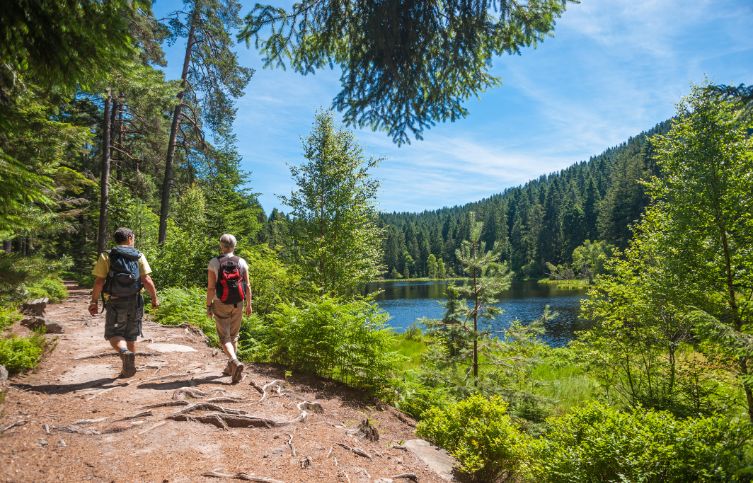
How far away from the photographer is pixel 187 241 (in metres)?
15.8

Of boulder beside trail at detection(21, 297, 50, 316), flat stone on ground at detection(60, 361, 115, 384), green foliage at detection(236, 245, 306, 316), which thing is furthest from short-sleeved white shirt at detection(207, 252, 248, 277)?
green foliage at detection(236, 245, 306, 316)

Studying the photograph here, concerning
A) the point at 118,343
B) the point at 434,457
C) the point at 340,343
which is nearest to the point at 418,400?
the point at 340,343

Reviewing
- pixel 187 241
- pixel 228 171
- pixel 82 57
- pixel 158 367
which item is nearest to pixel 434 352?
pixel 158 367

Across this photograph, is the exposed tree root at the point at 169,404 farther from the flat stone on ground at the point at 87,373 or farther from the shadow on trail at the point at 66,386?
the flat stone on ground at the point at 87,373

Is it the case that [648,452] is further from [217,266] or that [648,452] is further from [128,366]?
[128,366]

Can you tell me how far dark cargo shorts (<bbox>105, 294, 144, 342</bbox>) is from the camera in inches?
206

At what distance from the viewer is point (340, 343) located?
254 inches

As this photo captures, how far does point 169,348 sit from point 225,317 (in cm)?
244

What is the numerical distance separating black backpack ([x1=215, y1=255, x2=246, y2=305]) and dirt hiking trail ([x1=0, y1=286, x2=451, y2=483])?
1.24 m

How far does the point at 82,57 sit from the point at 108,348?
224 inches

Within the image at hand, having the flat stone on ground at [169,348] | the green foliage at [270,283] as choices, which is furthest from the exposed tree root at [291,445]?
the green foliage at [270,283]

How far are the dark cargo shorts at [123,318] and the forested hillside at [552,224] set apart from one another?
194 ft

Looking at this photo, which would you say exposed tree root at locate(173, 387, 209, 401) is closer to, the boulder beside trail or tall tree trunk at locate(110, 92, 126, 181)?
the boulder beside trail

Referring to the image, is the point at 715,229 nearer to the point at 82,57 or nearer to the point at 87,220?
the point at 82,57
